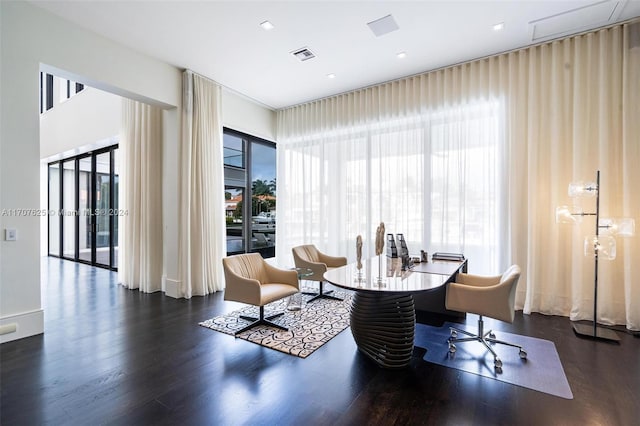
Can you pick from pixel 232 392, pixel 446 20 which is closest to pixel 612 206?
pixel 446 20

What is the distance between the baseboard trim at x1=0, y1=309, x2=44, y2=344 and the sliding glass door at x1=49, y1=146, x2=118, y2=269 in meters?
3.73

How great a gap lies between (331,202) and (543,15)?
13.0 ft

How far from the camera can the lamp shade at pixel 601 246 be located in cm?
333

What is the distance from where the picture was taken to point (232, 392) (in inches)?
89.7

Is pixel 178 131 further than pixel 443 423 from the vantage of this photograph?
Yes

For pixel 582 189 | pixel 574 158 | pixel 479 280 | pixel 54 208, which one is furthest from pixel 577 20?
pixel 54 208

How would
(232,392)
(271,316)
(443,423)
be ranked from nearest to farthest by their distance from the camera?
(443,423), (232,392), (271,316)

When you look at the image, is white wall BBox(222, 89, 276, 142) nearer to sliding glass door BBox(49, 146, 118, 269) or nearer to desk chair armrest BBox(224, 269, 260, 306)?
sliding glass door BBox(49, 146, 118, 269)

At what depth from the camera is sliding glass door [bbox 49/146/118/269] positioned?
677 cm

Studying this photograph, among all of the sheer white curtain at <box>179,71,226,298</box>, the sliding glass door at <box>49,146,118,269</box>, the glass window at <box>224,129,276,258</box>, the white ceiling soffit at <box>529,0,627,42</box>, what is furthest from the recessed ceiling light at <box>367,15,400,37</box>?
the sliding glass door at <box>49,146,118,269</box>

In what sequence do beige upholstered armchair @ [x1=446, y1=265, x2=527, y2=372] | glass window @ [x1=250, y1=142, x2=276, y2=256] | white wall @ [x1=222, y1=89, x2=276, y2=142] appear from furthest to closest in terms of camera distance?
glass window @ [x1=250, y1=142, x2=276, y2=256], white wall @ [x1=222, y1=89, x2=276, y2=142], beige upholstered armchair @ [x1=446, y1=265, x2=527, y2=372]

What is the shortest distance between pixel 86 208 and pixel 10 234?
5093 millimetres

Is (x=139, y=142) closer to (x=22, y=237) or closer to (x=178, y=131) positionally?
(x=178, y=131)

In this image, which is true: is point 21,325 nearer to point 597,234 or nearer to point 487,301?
point 487,301
